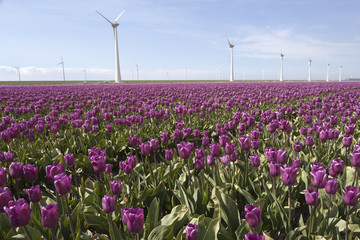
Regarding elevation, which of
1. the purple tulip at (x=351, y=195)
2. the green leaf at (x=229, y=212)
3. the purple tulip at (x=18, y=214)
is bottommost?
the green leaf at (x=229, y=212)

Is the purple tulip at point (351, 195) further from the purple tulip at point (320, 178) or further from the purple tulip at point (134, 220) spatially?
the purple tulip at point (134, 220)

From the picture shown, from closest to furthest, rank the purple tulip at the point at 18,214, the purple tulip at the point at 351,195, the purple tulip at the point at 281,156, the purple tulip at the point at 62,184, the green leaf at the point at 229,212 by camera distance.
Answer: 1. the purple tulip at the point at 18,214
2. the purple tulip at the point at 351,195
3. the purple tulip at the point at 62,184
4. the green leaf at the point at 229,212
5. the purple tulip at the point at 281,156

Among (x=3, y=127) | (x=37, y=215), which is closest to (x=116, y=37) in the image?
(x=3, y=127)

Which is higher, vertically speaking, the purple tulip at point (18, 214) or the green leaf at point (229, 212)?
the purple tulip at point (18, 214)

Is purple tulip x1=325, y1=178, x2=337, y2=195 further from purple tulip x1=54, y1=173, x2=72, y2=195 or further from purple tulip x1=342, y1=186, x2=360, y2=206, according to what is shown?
purple tulip x1=54, y1=173, x2=72, y2=195

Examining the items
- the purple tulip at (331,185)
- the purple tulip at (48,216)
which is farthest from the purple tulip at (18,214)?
the purple tulip at (331,185)

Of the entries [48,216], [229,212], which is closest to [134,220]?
[48,216]

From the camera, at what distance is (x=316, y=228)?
8.25ft

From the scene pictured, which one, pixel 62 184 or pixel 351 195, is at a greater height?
pixel 62 184

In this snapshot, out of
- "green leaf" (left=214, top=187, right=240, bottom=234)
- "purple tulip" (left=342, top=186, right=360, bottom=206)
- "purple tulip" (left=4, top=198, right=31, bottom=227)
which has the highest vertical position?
"purple tulip" (left=4, top=198, right=31, bottom=227)

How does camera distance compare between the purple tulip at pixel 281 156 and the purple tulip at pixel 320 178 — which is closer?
the purple tulip at pixel 320 178

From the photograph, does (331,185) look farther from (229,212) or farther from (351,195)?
(229,212)

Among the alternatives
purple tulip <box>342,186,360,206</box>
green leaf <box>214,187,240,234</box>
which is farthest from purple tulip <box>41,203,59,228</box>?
purple tulip <box>342,186,360,206</box>

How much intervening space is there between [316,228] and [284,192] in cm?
61
